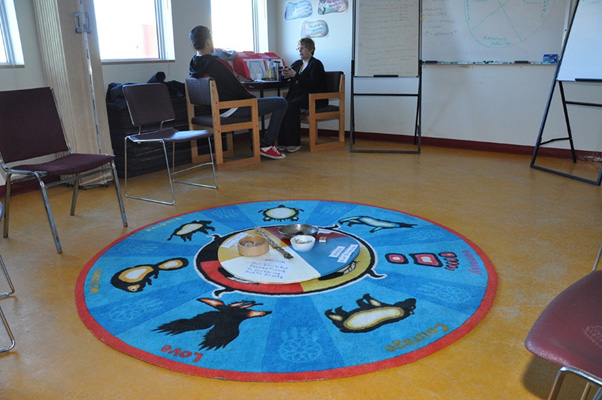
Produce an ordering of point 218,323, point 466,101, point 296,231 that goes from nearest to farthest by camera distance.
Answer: point 218,323, point 296,231, point 466,101

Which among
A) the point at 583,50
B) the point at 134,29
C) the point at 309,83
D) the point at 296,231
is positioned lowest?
the point at 296,231

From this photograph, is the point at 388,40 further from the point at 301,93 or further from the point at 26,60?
the point at 26,60

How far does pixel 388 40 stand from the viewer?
16.0 feet

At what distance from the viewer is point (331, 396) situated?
147 cm

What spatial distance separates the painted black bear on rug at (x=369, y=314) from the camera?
1.83 metres

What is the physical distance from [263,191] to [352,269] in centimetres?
155

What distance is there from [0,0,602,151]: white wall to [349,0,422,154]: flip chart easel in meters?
0.44

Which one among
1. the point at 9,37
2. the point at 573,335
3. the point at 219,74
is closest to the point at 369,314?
the point at 573,335

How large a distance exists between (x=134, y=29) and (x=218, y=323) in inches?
149

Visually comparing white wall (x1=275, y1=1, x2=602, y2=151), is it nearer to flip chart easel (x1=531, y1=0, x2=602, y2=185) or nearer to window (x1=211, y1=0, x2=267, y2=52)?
window (x1=211, y1=0, x2=267, y2=52)

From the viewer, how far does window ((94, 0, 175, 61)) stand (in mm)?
4332

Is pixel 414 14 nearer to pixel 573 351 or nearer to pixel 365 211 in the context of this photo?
pixel 365 211

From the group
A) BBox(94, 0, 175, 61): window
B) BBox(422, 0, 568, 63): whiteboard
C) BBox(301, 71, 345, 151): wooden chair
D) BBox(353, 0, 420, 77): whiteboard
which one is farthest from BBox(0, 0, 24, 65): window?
BBox(422, 0, 568, 63): whiteboard

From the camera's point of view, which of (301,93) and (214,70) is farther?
(301,93)
